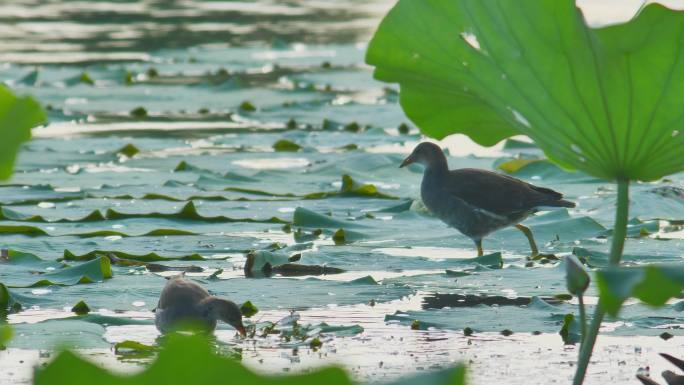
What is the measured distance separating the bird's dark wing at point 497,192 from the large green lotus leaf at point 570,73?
3.46m

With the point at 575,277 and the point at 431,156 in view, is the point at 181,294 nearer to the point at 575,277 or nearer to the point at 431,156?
the point at 575,277

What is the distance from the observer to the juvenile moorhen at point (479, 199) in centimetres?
657

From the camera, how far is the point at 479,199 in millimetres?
6871

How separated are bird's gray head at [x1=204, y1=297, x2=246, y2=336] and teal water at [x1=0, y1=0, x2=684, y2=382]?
115mm

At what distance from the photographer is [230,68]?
13969 millimetres

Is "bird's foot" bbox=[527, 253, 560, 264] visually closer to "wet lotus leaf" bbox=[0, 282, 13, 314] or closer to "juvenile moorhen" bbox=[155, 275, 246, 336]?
"juvenile moorhen" bbox=[155, 275, 246, 336]

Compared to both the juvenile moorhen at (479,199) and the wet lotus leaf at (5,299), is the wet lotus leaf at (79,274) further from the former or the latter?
the juvenile moorhen at (479,199)

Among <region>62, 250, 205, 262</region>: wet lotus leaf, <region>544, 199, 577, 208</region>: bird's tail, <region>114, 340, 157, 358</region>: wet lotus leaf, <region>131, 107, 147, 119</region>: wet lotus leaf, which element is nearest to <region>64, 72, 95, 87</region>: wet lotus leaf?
<region>131, 107, 147, 119</region>: wet lotus leaf

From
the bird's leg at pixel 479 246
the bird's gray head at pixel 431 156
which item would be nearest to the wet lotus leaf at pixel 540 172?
the bird's gray head at pixel 431 156

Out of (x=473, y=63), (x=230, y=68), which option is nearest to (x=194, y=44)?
(x=230, y=68)

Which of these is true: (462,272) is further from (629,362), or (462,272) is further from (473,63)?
(473,63)

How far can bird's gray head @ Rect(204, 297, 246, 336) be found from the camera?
4.64 metres

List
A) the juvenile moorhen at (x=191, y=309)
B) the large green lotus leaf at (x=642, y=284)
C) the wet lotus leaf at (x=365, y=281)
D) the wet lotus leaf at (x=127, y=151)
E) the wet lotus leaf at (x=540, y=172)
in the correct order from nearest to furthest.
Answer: the large green lotus leaf at (x=642, y=284), the juvenile moorhen at (x=191, y=309), the wet lotus leaf at (x=365, y=281), the wet lotus leaf at (x=540, y=172), the wet lotus leaf at (x=127, y=151)

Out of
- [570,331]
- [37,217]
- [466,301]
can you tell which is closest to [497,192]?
[466,301]
